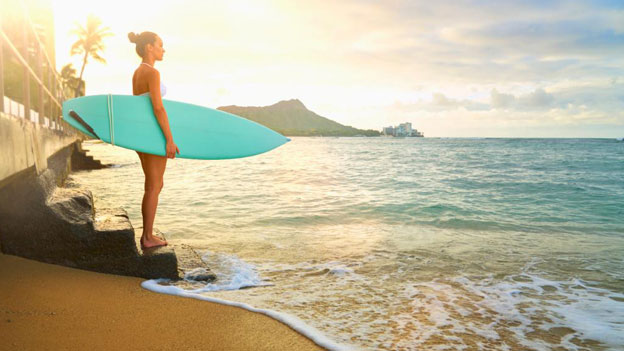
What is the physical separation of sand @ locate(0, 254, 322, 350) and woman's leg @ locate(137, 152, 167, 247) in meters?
0.46

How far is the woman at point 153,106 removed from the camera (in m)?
3.38

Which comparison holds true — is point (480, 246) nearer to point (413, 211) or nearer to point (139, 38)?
point (413, 211)

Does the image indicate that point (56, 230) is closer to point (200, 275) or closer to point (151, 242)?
point (151, 242)

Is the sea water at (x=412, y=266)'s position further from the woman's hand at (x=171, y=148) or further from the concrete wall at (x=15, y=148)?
the concrete wall at (x=15, y=148)

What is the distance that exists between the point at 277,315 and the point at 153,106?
187 cm

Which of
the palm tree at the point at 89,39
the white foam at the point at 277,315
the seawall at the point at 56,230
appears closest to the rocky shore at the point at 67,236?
the seawall at the point at 56,230

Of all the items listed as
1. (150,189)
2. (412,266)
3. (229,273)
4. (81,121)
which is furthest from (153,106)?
(412,266)

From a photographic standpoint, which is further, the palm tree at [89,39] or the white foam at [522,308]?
the palm tree at [89,39]

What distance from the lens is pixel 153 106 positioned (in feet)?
11.2

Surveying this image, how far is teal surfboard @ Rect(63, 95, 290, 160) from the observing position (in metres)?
3.64

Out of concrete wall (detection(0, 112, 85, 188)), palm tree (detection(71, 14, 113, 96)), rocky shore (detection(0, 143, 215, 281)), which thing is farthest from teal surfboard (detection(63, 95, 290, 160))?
palm tree (detection(71, 14, 113, 96))

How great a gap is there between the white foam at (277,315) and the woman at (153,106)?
1.64 ft

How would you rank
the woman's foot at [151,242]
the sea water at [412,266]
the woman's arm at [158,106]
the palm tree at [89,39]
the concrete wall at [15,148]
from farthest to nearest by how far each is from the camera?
the palm tree at [89,39] < the woman's foot at [151,242] < the woman's arm at [158,106] < the sea water at [412,266] < the concrete wall at [15,148]

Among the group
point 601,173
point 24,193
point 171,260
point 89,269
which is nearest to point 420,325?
point 171,260
